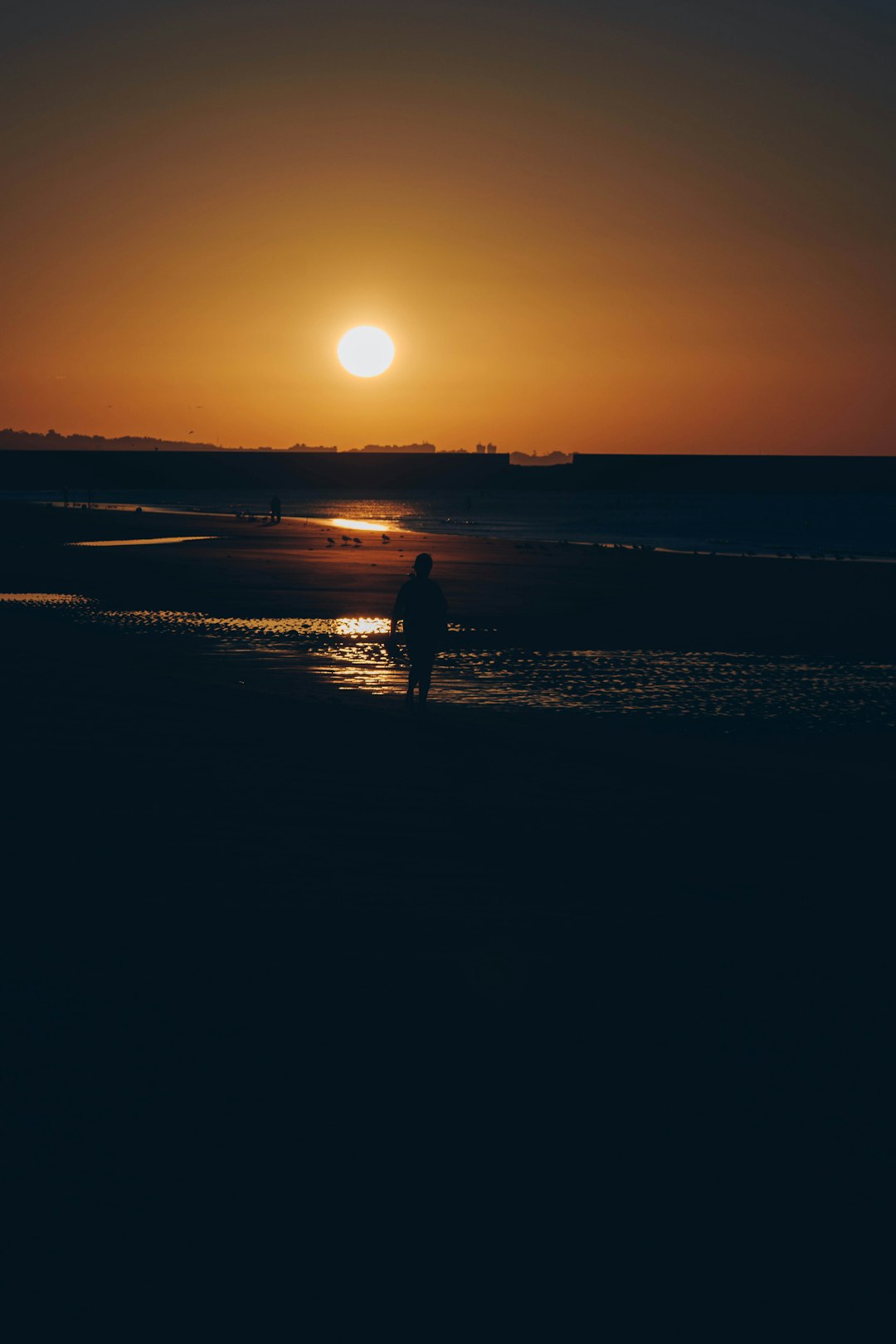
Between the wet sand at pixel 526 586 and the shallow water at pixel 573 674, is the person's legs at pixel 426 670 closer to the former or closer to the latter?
the shallow water at pixel 573 674

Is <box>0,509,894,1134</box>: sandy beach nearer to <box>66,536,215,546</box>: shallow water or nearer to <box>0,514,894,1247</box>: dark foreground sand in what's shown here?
<box>0,514,894,1247</box>: dark foreground sand

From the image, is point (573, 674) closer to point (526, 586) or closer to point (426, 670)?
point (426, 670)

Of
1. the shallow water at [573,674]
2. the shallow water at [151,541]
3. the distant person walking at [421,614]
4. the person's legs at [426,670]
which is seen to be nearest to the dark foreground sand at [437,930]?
the person's legs at [426,670]

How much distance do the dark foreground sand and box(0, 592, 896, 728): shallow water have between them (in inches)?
86.3

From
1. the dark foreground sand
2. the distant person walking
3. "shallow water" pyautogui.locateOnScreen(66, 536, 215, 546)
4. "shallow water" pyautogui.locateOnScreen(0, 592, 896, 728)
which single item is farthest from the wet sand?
the dark foreground sand

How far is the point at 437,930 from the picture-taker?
788 cm

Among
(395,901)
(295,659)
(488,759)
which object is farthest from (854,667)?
(395,901)

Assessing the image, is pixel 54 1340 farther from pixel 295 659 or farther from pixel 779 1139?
pixel 295 659

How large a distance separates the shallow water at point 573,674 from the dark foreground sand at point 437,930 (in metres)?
2.19

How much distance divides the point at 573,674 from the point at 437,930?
43.6 feet

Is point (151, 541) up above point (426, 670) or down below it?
below

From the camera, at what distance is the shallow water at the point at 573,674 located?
17641mm

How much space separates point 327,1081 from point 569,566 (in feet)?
143

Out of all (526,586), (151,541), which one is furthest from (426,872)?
(151,541)
